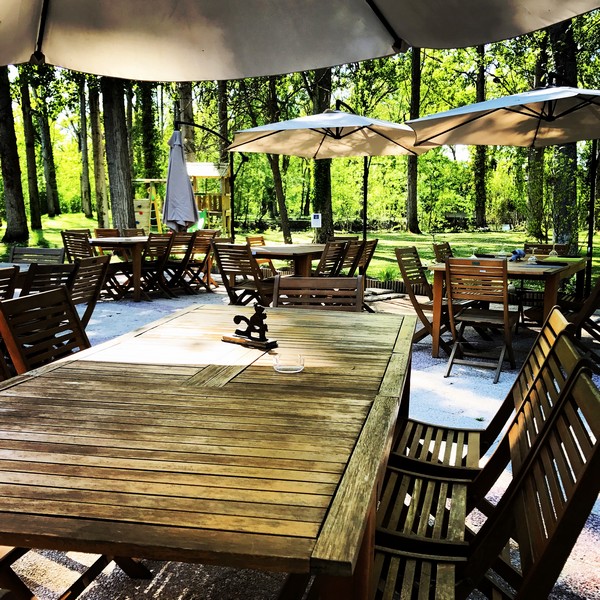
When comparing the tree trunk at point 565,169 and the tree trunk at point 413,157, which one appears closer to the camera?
the tree trunk at point 565,169

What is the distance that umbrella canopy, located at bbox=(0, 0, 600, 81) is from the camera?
2918mm

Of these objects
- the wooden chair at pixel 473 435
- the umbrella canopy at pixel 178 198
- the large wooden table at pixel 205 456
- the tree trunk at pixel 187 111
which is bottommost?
the wooden chair at pixel 473 435

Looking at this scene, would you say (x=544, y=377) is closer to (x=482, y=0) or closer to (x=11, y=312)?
(x=482, y=0)

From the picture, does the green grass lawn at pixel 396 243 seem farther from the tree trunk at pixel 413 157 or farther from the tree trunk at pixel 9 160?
the tree trunk at pixel 9 160

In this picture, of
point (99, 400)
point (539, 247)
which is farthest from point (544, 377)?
point (539, 247)

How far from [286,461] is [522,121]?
772 cm

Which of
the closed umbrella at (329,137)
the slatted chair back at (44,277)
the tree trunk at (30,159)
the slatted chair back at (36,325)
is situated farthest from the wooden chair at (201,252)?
the tree trunk at (30,159)

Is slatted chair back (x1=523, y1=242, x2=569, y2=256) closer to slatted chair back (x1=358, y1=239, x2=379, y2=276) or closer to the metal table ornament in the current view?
slatted chair back (x1=358, y1=239, x2=379, y2=276)

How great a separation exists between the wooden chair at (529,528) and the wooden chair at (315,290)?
A: 2.39 metres

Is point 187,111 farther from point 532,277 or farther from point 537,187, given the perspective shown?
point 532,277

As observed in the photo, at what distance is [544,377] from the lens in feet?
7.63

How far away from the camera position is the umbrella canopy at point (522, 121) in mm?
6973

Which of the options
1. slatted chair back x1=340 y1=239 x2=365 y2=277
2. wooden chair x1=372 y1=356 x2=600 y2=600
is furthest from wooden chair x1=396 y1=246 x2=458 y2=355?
wooden chair x1=372 y1=356 x2=600 y2=600

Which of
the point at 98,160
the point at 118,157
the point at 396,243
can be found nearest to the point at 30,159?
the point at 98,160
